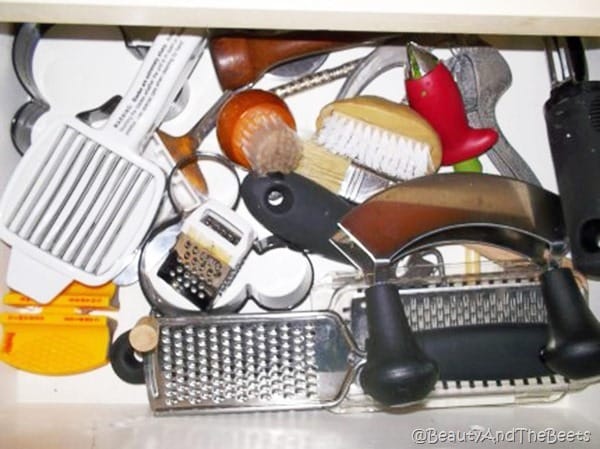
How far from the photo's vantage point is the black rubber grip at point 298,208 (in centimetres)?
69

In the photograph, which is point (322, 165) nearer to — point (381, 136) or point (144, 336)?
point (381, 136)

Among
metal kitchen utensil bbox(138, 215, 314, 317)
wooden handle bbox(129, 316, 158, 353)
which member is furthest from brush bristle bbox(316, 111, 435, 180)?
wooden handle bbox(129, 316, 158, 353)

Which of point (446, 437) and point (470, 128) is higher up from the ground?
point (470, 128)

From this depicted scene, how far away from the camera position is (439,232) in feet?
2.16

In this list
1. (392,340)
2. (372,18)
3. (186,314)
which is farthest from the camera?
(186,314)

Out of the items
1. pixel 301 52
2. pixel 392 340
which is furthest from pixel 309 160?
pixel 392 340

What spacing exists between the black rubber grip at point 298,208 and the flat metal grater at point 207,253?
0.03 meters

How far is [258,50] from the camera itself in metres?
0.70

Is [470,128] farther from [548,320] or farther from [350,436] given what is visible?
[350,436]

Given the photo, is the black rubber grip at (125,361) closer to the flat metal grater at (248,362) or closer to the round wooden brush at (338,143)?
the flat metal grater at (248,362)

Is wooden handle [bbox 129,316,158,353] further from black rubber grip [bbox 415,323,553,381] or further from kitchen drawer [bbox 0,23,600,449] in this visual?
black rubber grip [bbox 415,323,553,381]

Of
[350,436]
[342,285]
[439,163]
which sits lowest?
[350,436]

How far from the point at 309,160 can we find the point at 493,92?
19cm

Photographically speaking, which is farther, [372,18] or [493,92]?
[493,92]
